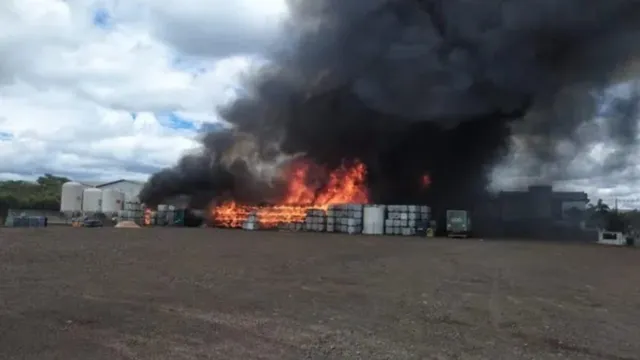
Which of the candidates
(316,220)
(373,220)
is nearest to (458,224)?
(373,220)

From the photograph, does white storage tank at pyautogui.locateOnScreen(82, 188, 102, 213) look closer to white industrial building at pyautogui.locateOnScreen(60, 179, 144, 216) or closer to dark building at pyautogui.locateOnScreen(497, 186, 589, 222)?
white industrial building at pyautogui.locateOnScreen(60, 179, 144, 216)

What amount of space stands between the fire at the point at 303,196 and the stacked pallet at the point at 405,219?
8.27 meters

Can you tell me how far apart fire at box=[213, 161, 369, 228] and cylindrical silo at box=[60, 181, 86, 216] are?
2323cm

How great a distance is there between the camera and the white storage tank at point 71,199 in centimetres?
7562

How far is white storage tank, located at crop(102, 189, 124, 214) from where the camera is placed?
2953 inches

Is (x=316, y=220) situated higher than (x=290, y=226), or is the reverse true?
(x=316, y=220)

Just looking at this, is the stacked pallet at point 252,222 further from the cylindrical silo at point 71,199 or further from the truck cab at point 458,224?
the cylindrical silo at point 71,199

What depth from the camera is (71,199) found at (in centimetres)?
7588

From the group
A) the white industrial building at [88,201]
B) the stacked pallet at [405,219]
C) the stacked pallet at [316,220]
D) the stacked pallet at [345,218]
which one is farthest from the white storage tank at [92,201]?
the stacked pallet at [405,219]

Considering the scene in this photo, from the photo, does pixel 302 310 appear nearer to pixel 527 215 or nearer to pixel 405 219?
pixel 405 219

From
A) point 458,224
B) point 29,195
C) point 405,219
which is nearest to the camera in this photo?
point 458,224

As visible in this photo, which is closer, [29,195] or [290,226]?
[290,226]

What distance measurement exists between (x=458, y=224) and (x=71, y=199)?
50639mm

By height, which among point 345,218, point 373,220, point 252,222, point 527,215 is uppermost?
point 527,215
